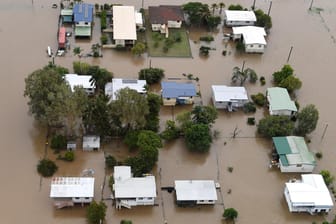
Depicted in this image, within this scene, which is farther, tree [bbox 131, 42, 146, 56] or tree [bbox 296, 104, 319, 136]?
tree [bbox 131, 42, 146, 56]

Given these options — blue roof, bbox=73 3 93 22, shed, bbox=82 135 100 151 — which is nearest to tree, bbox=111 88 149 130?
shed, bbox=82 135 100 151

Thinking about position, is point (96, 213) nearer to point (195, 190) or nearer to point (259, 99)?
point (195, 190)

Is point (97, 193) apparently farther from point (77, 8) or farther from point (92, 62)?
point (77, 8)

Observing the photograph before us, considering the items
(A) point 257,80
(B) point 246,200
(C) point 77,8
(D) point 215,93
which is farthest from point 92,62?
(B) point 246,200

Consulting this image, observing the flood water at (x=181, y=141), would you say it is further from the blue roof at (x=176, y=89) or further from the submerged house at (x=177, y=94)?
the blue roof at (x=176, y=89)

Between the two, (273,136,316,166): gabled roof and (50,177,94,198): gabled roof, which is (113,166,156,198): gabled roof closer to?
(50,177,94,198): gabled roof

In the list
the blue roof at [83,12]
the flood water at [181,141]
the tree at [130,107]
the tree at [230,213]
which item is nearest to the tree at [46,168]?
the flood water at [181,141]
